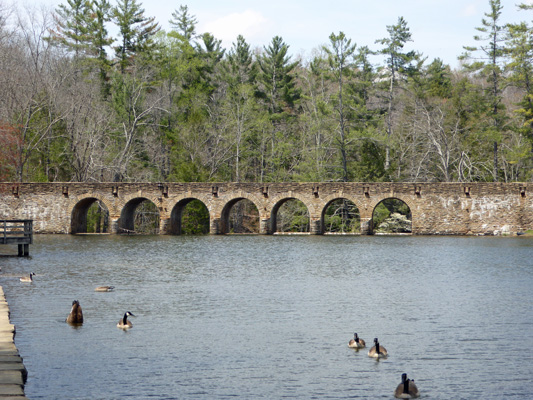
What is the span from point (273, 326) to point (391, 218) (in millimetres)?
36381

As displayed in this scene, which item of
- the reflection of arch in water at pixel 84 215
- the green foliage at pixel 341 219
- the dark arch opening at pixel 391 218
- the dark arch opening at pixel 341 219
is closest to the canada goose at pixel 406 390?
the reflection of arch in water at pixel 84 215

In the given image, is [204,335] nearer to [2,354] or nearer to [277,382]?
[277,382]

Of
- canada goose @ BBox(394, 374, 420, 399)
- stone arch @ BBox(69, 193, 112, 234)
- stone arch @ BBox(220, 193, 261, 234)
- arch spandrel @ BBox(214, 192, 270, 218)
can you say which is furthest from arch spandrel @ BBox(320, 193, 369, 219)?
canada goose @ BBox(394, 374, 420, 399)

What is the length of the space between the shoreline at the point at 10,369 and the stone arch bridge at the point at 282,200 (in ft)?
110

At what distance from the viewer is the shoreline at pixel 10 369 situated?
10172 mm

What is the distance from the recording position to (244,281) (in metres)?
25.3

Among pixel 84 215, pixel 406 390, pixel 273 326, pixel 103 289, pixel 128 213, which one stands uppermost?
pixel 128 213

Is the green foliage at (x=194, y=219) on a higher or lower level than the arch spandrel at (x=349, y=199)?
lower

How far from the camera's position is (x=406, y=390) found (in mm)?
11875

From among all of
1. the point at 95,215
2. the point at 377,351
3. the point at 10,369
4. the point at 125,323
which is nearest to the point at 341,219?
the point at 95,215

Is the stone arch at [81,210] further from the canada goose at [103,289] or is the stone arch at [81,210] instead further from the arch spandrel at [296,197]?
the canada goose at [103,289]

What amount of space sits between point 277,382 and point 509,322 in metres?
7.23

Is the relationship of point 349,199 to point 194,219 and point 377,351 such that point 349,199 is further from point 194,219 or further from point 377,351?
point 377,351

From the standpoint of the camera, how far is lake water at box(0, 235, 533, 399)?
41.8ft
